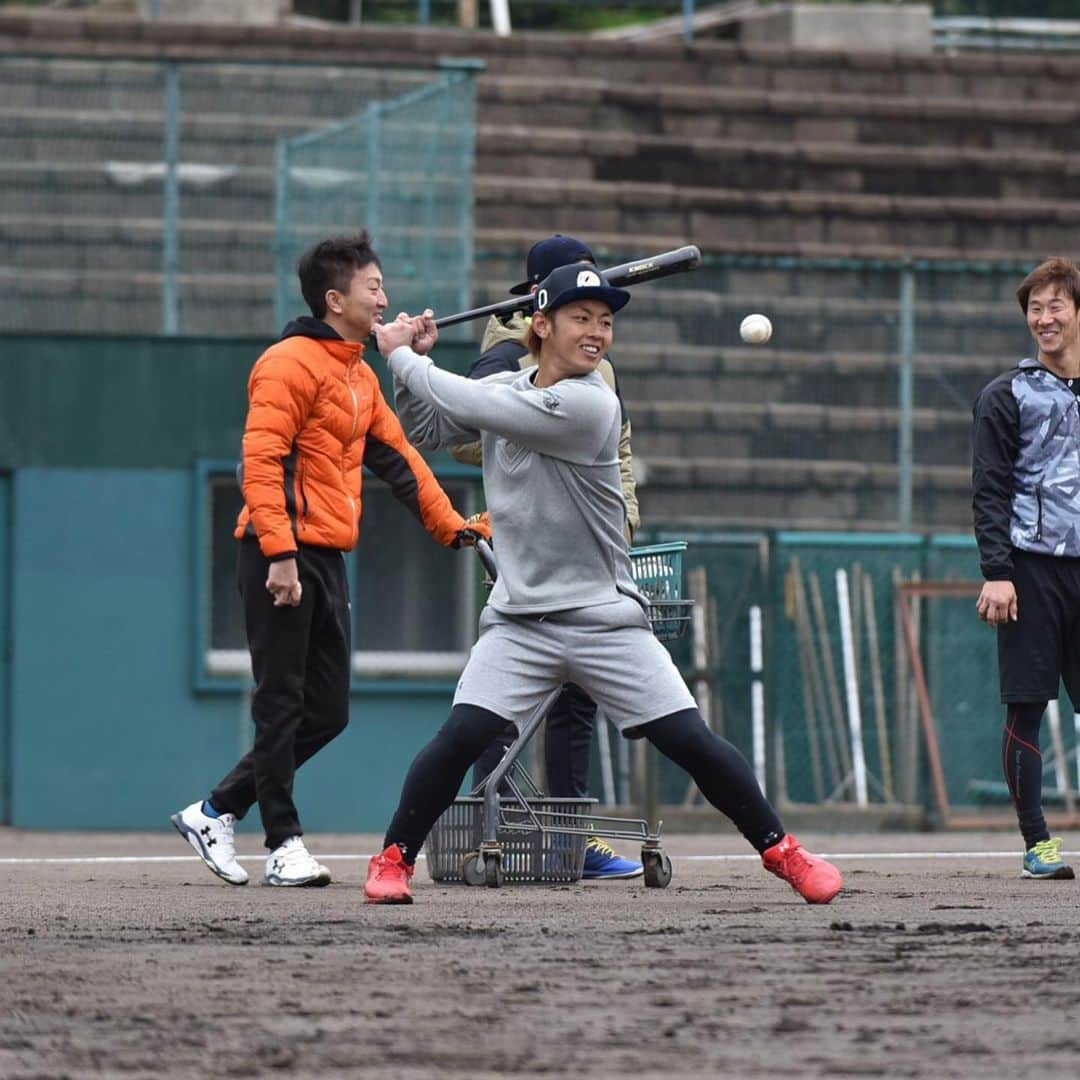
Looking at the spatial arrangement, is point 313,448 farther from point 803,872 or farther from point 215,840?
point 803,872

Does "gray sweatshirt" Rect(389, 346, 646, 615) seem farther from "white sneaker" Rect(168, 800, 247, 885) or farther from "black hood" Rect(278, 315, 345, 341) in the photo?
"white sneaker" Rect(168, 800, 247, 885)

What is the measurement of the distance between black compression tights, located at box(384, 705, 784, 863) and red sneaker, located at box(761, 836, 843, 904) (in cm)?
4

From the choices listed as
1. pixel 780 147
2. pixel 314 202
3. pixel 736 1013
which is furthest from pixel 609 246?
pixel 736 1013

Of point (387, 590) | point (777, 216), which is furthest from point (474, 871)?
point (777, 216)

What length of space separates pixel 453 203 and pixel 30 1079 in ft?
35.2

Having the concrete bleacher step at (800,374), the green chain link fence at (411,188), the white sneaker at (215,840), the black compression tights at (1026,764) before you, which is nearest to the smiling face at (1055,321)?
the black compression tights at (1026,764)

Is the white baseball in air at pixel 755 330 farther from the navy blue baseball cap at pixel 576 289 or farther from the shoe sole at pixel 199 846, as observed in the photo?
the shoe sole at pixel 199 846

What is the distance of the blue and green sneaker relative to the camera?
8422 mm

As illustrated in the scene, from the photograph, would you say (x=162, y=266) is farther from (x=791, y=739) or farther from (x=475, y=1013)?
(x=475, y=1013)

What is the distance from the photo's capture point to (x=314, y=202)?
1473 centimetres

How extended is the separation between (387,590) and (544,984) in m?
9.69

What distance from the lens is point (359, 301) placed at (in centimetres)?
823

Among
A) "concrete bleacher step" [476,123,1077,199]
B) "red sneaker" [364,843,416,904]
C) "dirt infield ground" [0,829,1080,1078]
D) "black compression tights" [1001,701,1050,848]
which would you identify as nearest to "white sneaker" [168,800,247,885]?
"dirt infield ground" [0,829,1080,1078]

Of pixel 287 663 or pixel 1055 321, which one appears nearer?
pixel 287 663
